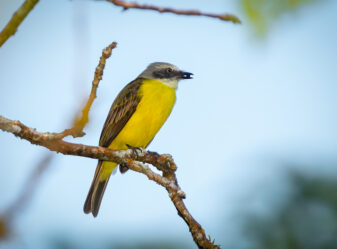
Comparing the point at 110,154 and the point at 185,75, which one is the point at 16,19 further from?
the point at 185,75

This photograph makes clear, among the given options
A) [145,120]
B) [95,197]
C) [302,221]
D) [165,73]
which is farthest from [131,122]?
[302,221]

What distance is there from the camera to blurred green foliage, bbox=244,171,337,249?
4.81m

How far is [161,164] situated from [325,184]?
275 cm

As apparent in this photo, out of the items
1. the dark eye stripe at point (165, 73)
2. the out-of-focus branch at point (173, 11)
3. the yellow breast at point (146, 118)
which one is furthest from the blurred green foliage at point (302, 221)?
the out-of-focus branch at point (173, 11)

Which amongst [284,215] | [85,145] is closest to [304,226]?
[284,215]

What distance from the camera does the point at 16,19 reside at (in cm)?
189

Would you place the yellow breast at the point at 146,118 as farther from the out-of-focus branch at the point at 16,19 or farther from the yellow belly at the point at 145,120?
the out-of-focus branch at the point at 16,19

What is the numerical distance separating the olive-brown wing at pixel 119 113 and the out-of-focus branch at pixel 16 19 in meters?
3.44

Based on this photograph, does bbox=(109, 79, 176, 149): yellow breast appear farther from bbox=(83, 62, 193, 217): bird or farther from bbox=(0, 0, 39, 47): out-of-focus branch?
bbox=(0, 0, 39, 47): out-of-focus branch

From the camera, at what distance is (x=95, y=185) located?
17.6ft

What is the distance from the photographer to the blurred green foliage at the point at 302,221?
15.8 feet

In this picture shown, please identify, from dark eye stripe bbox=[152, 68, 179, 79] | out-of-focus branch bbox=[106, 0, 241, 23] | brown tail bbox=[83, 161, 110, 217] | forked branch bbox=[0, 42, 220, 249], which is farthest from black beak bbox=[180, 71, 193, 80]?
out-of-focus branch bbox=[106, 0, 241, 23]

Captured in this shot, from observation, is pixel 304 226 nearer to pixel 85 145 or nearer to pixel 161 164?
pixel 161 164

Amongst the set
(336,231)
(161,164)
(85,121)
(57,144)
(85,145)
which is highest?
(336,231)
